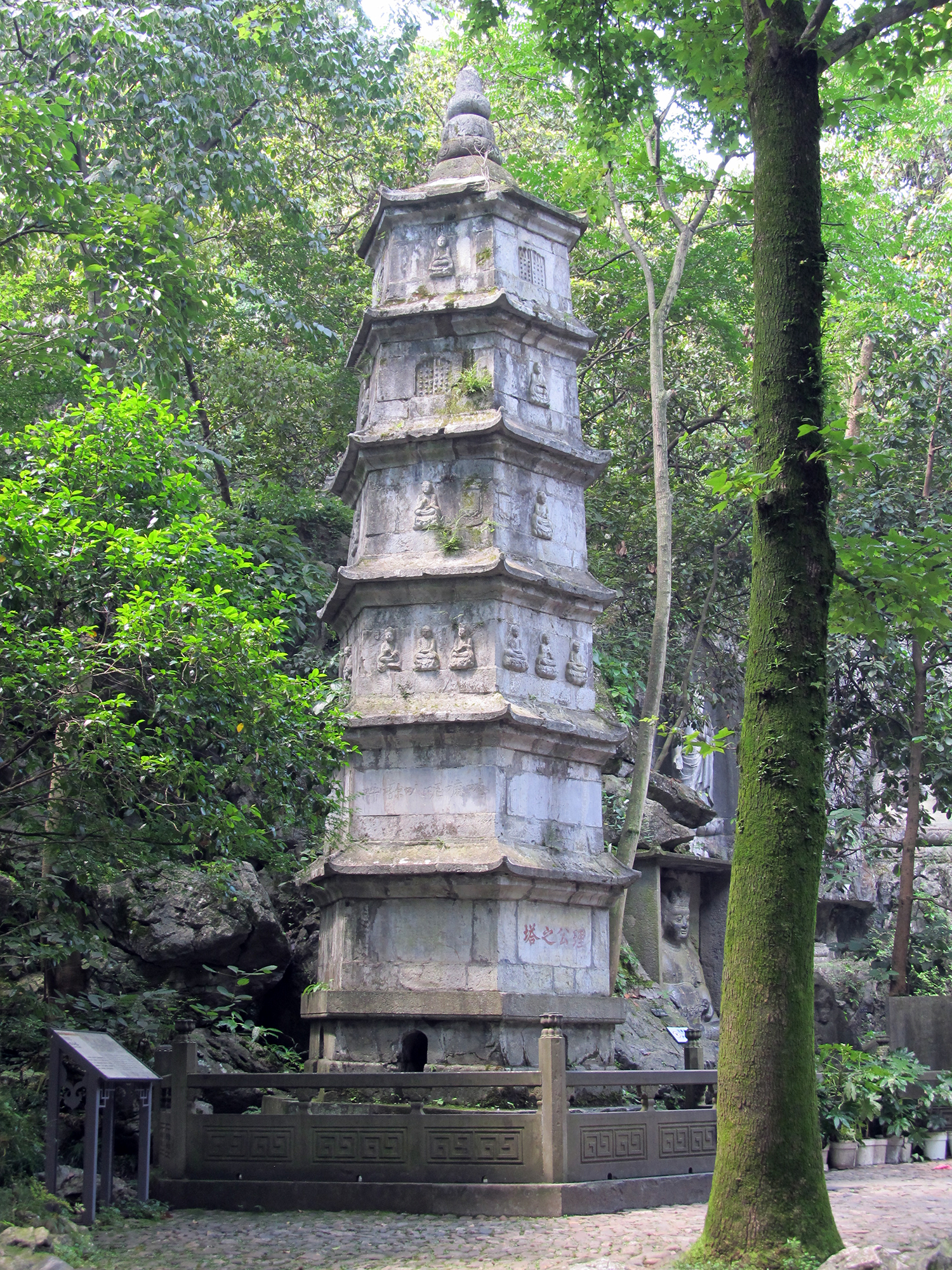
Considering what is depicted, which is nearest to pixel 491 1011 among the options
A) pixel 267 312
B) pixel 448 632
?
pixel 448 632

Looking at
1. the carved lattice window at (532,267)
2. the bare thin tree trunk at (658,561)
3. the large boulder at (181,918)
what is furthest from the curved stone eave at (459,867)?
the carved lattice window at (532,267)

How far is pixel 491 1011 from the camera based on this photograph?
1050cm

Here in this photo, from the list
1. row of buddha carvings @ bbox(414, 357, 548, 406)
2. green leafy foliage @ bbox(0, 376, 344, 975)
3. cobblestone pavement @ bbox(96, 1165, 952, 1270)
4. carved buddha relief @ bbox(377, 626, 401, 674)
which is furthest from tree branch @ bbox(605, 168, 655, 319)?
cobblestone pavement @ bbox(96, 1165, 952, 1270)

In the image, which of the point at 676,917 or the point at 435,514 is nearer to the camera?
the point at 435,514

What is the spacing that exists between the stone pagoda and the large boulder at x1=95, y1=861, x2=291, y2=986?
57.9 inches

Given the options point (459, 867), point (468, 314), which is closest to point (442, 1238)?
point (459, 867)

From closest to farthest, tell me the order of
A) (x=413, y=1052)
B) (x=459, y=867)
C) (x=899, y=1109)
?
(x=459, y=867) → (x=413, y=1052) → (x=899, y=1109)

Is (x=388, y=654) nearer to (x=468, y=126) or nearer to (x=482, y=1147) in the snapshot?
(x=482, y=1147)

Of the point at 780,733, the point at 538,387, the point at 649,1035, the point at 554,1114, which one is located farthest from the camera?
the point at 649,1035

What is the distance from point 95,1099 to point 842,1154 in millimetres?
7757

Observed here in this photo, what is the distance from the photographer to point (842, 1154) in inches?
462

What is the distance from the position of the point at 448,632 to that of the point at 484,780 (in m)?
1.64

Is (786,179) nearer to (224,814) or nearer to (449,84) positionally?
(224,814)

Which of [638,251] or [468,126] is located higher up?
[468,126]
